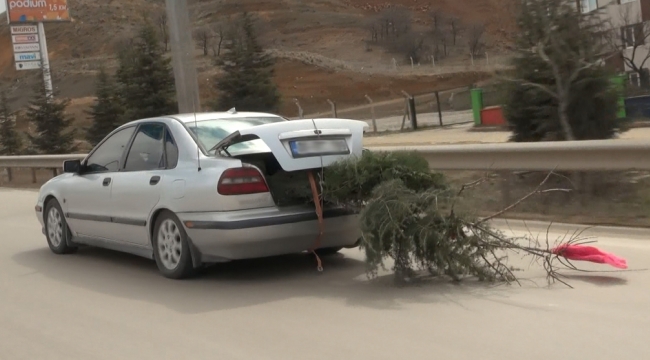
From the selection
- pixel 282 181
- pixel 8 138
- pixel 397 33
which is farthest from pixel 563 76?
pixel 397 33

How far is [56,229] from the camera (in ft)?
33.2

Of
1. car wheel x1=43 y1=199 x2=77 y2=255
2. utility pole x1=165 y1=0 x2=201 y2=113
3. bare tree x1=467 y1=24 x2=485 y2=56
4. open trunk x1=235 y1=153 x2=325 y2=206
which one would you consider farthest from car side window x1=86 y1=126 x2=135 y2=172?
bare tree x1=467 y1=24 x2=485 y2=56

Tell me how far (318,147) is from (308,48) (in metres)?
84.2

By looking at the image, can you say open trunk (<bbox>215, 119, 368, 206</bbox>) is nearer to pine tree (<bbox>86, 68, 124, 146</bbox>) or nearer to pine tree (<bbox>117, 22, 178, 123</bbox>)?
pine tree (<bbox>117, 22, 178, 123</bbox>)

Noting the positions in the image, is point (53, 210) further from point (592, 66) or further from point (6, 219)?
point (592, 66)

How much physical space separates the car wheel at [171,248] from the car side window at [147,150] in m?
0.57

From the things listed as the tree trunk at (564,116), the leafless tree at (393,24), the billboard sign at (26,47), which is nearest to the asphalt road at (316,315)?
the tree trunk at (564,116)

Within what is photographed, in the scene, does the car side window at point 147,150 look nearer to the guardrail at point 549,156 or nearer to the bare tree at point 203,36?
the guardrail at point 549,156

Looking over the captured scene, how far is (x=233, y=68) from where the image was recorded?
35.5 meters

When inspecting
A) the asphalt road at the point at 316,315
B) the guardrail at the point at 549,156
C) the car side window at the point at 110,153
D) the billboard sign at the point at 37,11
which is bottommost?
the asphalt road at the point at 316,315

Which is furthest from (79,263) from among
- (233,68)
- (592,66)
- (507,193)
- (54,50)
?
(54,50)

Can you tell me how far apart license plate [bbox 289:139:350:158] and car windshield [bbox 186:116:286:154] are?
1.27ft

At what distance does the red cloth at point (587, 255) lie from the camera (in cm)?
724

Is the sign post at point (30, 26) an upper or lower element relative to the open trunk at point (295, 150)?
upper
